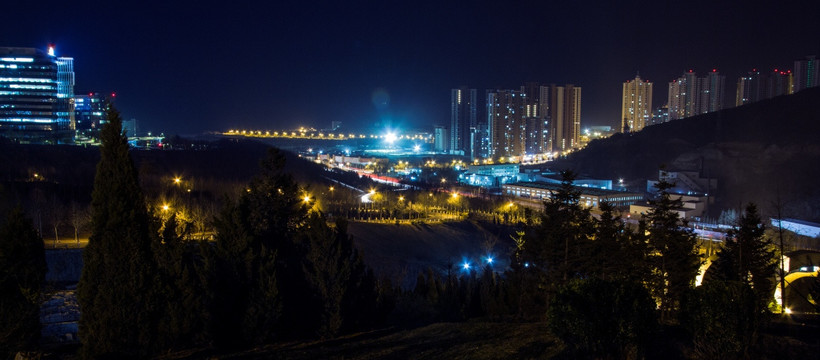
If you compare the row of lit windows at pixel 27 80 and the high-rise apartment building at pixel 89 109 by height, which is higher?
the row of lit windows at pixel 27 80

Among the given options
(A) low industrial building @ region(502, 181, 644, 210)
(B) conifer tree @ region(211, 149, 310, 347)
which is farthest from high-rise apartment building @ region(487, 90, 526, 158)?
(B) conifer tree @ region(211, 149, 310, 347)

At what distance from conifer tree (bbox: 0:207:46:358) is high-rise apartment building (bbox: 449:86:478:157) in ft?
272

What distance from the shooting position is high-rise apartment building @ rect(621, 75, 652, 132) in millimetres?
98000

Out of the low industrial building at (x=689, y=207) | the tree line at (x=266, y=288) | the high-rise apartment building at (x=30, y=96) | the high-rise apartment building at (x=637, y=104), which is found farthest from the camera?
the high-rise apartment building at (x=637, y=104)

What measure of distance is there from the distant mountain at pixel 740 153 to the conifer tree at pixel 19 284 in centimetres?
4677

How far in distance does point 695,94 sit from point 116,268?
89369 millimetres

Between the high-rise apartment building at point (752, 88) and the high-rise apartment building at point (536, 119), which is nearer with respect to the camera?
the high-rise apartment building at point (752, 88)

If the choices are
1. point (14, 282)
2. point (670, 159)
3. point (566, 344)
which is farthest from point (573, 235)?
point (670, 159)

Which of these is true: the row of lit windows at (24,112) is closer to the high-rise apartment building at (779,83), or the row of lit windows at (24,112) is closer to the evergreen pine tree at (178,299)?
the evergreen pine tree at (178,299)

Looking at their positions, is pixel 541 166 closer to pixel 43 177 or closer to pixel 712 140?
pixel 712 140

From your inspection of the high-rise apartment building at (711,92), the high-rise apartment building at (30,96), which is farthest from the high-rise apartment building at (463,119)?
the high-rise apartment building at (30,96)

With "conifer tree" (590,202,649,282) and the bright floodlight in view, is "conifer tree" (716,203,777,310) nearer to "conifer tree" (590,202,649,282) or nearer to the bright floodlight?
"conifer tree" (590,202,649,282)

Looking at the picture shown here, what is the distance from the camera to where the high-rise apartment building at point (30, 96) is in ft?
165

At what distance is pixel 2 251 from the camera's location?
745cm
